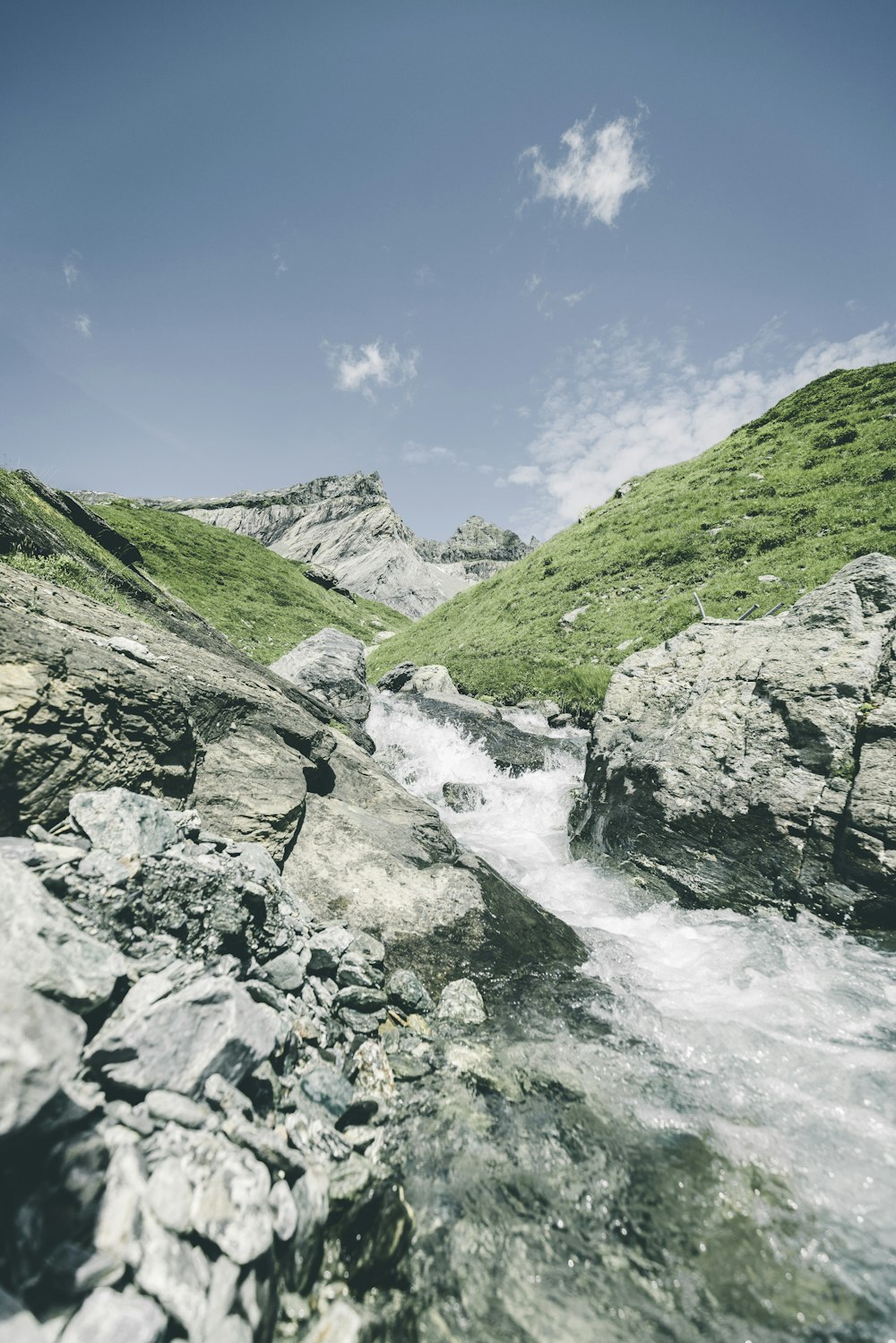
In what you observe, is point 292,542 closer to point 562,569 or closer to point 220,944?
point 562,569

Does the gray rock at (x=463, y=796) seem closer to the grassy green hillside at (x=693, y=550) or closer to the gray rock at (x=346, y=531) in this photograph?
the grassy green hillside at (x=693, y=550)

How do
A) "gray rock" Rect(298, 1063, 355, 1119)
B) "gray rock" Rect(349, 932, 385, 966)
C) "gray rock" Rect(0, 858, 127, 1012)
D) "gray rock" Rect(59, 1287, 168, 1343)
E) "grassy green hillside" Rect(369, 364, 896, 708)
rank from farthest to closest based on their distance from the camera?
1. "grassy green hillside" Rect(369, 364, 896, 708)
2. "gray rock" Rect(349, 932, 385, 966)
3. "gray rock" Rect(298, 1063, 355, 1119)
4. "gray rock" Rect(0, 858, 127, 1012)
5. "gray rock" Rect(59, 1287, 168, 1343)

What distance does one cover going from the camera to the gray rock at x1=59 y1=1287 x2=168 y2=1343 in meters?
2.44

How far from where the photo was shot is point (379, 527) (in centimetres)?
13100

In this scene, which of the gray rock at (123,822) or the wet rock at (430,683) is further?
the wet rock at (430,683)

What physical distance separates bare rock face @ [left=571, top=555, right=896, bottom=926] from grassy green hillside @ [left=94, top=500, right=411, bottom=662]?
29.3 meters

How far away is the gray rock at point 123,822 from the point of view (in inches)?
218

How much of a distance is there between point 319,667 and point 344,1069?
18352 millimetres

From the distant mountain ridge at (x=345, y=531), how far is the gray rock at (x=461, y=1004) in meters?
104

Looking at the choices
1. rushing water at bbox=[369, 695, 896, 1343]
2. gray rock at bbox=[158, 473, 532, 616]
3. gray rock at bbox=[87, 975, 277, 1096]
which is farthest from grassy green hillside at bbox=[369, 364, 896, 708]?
gray rock at bbox=[158, 473, 532, 616]

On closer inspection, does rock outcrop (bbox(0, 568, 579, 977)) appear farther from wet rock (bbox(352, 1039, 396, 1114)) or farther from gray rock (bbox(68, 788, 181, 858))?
wet rock (bbox(352, 1039, 396, 1114))

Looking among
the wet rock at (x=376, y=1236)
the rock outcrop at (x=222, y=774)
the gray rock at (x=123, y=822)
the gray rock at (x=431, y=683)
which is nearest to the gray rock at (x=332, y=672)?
the gray rock at (x=431, y=683)

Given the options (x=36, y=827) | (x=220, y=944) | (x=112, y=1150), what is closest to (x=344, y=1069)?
(x=220, y=944)

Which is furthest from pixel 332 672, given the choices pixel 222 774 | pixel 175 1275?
pixel 175 1275
